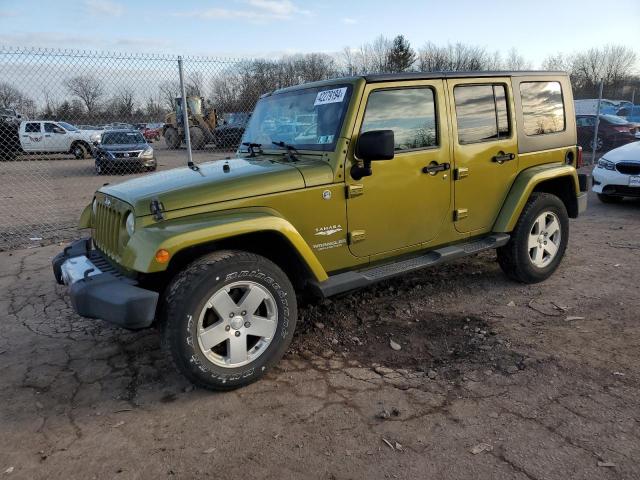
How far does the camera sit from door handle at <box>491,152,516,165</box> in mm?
4266

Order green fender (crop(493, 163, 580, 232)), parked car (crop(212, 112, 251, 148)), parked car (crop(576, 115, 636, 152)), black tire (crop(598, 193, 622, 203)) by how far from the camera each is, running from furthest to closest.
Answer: parked car (crop(576, 115, 636, 152)) → parked car (crop(212, 112, 251, 148)) → black tire (crop(598, 193, 622, 203)) → green fender (crop(493, 163, 580, 232))

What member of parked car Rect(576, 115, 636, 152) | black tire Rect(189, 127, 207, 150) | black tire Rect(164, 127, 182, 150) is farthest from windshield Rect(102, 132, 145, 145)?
parked car Rect(576, 115, 636, 152)

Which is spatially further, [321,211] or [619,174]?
[619,174]

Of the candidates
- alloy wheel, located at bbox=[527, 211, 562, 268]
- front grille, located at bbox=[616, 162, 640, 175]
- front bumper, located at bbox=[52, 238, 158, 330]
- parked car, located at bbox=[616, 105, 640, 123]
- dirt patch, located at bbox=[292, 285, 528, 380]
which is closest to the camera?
front bumper, located at bbox=[52, 238, 158, 330]

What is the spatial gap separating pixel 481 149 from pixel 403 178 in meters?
0.92

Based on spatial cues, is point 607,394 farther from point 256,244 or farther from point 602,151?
point 602,151

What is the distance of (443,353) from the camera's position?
351 cm

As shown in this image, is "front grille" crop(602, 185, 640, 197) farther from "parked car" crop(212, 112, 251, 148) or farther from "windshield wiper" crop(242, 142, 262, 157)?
"parked car" crop(212, 112, 251, 148)

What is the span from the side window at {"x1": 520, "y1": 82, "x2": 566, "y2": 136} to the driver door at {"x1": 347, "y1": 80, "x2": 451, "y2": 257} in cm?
109

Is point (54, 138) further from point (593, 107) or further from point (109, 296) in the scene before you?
point (593, 107)

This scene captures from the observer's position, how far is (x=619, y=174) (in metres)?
8.08

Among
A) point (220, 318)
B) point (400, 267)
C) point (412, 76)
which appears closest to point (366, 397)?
point (220, 318)

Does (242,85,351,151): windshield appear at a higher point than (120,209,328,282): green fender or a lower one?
higher

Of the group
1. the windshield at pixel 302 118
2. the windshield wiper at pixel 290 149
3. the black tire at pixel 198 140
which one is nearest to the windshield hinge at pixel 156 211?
the windshield wiper at pixel 290 149
